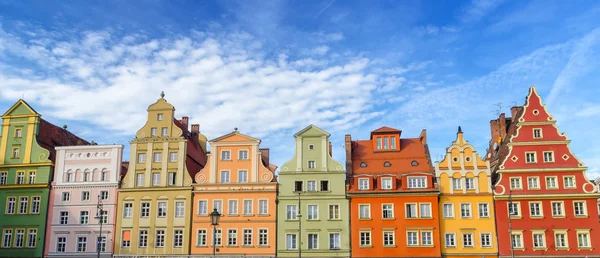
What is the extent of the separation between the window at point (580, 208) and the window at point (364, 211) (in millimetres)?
17436

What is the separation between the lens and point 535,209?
48531mm

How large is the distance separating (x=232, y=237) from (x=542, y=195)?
1070 inches

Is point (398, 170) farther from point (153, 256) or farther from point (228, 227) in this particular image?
point (153, 256)

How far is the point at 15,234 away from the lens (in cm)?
5309

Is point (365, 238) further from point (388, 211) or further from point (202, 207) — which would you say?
point (202, 207)

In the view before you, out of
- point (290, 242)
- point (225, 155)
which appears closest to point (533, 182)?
point (290, 242)

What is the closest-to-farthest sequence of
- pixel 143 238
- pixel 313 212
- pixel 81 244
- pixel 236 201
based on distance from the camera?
pixel 313 212
pixel 143 238
pixel 236 201
pixel 81 244

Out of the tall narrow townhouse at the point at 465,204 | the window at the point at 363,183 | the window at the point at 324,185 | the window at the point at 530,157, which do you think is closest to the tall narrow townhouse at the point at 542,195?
the window at the point at 530,157

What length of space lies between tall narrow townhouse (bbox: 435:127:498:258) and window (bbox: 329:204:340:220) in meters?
8.83

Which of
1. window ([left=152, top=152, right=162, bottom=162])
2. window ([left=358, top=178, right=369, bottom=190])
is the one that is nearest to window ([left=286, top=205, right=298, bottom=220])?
window ([left=358, top=178, right=369, bottom=190])

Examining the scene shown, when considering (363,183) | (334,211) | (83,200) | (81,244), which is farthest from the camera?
(83,200)

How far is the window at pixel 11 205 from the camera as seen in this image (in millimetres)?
54094

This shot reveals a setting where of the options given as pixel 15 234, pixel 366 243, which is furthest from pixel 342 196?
pixel 15 234

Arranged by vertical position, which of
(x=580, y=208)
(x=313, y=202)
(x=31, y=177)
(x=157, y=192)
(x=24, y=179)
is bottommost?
(x=580, y=208)
